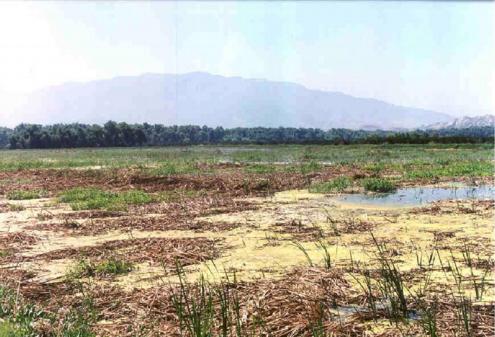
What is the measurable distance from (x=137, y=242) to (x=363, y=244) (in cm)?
388

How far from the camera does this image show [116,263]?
22.5ft

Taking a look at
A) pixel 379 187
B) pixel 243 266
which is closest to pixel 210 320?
pixel 243 266

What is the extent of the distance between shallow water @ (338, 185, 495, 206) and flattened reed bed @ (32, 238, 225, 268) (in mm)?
6739

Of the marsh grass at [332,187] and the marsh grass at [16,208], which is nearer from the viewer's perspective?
the marsh grass at [16,208]

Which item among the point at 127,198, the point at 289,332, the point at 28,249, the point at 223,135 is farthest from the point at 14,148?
the point at 289,332

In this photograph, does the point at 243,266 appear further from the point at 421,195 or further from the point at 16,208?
the point at 421,195

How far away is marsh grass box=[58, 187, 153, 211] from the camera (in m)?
13.6

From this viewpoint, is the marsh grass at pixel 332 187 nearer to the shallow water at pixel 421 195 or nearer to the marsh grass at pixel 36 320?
the shallow water at pixel 421 195

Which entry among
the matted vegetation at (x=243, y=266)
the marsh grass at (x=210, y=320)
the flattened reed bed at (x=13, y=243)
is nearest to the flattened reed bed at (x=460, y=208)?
the matted vegetation at (x=243, y=266)

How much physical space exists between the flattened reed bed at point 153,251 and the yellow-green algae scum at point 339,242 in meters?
0.28

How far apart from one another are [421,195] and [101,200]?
9743 mm

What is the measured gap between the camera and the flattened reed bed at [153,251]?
7.31 metres

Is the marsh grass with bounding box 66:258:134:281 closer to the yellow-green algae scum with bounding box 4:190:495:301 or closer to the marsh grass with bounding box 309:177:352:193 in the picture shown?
the yellow-green algae scum with bounding box 4:190:495:301

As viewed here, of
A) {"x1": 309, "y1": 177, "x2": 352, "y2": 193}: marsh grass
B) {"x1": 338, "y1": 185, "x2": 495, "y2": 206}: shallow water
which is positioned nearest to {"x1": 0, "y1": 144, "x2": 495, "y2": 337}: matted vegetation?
{"x1": 309, "y1": 177, "x2": 352, "y2": 193}: marsh grass
